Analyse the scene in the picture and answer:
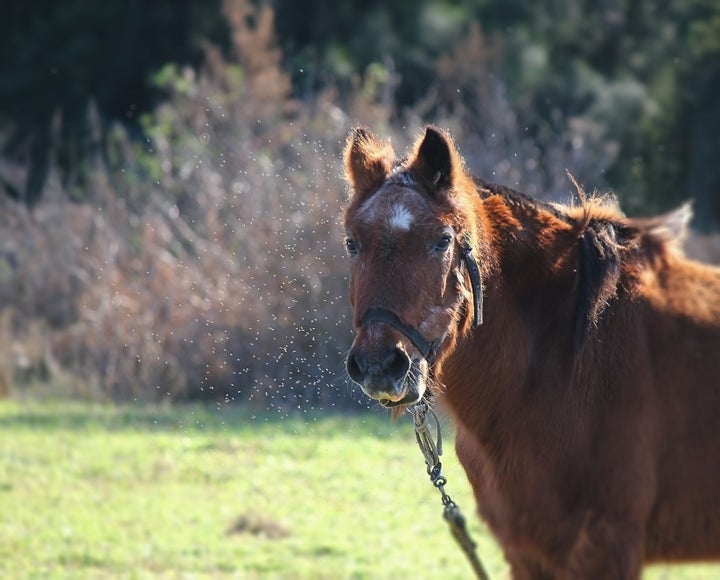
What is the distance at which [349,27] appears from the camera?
2212cm

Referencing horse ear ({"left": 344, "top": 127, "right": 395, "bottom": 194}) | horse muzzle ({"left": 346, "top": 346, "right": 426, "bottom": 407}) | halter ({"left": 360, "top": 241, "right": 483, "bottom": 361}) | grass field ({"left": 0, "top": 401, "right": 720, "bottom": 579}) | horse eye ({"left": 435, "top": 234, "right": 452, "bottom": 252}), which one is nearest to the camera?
horse muzzle ({"left": 346, "top": 346, "right": 426, "bottom": 407})

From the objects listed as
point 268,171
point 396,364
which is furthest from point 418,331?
point 268,171

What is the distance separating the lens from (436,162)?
438 centimetres

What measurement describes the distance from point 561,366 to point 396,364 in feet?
3.06

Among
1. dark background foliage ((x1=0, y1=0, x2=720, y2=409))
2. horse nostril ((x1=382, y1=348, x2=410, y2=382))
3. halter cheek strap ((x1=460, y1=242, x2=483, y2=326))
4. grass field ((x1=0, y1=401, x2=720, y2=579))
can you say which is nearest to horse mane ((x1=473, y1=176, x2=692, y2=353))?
halter cheek strap ((x1=460, y1=242, x2=483, y2=326))

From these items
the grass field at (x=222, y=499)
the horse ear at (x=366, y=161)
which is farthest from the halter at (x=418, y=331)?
the grass field at (x=222, y=499)

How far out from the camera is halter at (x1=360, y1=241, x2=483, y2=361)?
402cm

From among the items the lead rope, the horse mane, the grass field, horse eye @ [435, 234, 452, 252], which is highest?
the horse mane

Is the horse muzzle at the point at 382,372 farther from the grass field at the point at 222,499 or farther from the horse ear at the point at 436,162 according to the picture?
the grass field at the point at 222,499

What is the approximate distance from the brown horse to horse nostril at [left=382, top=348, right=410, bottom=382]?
0.25 meters

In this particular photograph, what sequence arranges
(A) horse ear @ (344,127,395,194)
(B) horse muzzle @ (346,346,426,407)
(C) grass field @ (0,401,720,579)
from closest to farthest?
(B) horse muzzle @ (346,346,426,407) → (A) horse ear @ (344,127,395,194) → (C) grass field @ (0,401,720,579)

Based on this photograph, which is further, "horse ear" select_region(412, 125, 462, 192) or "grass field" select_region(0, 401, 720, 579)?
"grass field" select_region(0, 401, 720, 579)

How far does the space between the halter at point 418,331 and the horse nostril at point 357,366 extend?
0.47 ft

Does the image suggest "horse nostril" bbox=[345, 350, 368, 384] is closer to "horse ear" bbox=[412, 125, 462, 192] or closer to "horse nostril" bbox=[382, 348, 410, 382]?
"horse nostril" bbox=[382, 348, 410, 382]
